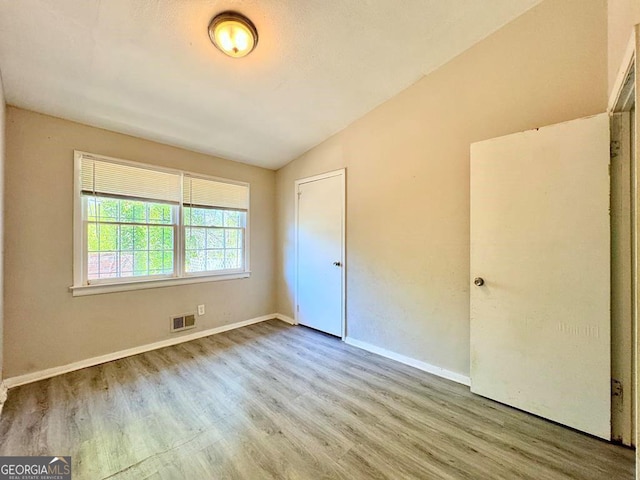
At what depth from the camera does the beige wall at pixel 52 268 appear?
7.29 ft

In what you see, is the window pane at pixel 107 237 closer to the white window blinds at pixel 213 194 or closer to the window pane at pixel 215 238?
the white window blinds at pixel 213 194

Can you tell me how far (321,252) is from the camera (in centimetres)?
345

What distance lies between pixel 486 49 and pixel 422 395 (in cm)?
283

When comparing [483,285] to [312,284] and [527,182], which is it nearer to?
[527,182]

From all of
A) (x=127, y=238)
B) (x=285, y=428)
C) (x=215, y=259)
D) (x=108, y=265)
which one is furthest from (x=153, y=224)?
(x=285, y=428)

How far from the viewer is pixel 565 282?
1721mm

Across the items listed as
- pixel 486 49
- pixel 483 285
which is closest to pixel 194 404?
pixel 483 285

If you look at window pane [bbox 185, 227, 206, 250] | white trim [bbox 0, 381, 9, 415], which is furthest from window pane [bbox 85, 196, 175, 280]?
white trim [bbox 0, 381, 9, 415]

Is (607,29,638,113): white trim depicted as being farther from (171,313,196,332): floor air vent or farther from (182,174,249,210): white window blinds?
(171,313,196,332): floor air vent

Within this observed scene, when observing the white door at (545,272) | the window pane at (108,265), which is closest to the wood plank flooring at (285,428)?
the white door at (545,272)

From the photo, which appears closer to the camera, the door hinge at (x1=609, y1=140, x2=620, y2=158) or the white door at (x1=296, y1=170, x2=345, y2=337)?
the door hinge at (x1=609, y1=140, x2=620, y2=158)

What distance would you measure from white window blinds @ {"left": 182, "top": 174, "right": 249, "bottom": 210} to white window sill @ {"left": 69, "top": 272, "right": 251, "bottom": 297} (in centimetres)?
93

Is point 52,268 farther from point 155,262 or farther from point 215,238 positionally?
point 215,238

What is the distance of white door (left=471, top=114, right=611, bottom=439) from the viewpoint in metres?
1.62
